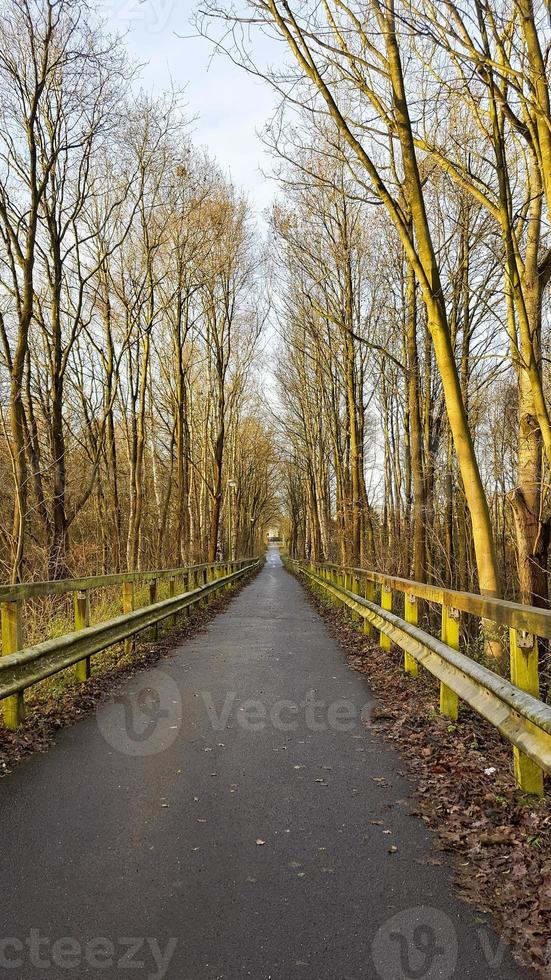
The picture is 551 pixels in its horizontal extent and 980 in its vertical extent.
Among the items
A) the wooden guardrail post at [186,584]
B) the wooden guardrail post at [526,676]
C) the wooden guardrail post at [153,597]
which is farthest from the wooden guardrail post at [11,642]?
the wooden guardrail post at [186,584]

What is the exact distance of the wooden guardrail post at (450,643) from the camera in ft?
17.6

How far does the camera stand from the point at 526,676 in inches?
141

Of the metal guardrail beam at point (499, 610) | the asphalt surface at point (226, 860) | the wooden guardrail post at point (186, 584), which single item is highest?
the metal guardrail beam at point (499, 610)

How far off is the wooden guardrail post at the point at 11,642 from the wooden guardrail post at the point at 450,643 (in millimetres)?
3401

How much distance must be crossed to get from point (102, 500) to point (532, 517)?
68.8ft

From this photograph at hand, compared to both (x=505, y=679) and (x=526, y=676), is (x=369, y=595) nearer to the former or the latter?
(x=505, y=679)

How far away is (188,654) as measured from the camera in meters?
9.66

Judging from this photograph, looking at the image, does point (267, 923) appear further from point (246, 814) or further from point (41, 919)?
point (246, 814)

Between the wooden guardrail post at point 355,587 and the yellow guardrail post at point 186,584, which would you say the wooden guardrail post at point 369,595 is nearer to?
the wooden guardrail post at point 355,587

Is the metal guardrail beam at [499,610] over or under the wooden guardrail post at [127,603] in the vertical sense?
over

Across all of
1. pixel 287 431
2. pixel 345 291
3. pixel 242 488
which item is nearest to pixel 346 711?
pixel 345 291

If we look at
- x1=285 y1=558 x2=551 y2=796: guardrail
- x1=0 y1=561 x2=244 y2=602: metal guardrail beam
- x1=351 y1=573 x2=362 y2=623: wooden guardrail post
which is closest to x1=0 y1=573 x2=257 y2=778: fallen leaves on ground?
x1=0 y1=561 x2=244 y2=602: metal guardrail beam

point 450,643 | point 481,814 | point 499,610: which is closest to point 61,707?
point 450,643

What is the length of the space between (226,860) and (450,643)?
2.73 meters
